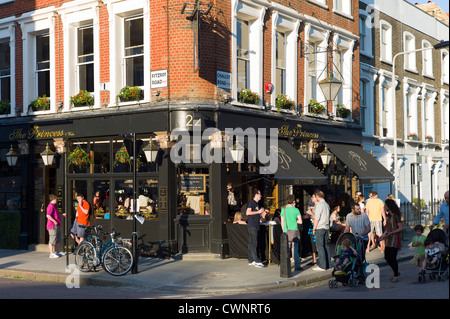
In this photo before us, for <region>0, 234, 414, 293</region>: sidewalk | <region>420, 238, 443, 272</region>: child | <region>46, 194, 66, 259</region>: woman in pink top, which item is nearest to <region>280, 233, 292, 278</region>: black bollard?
<region>0, 234, 414, 293</region>: sidewalk

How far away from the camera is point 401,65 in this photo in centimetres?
2798

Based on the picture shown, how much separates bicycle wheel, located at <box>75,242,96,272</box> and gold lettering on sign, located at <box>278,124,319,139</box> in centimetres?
749

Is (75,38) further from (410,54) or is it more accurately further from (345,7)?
(410,54)

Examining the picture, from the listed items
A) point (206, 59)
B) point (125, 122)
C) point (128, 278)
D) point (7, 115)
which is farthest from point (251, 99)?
point (7, 115)

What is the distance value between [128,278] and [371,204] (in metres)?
8.79

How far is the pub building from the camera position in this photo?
52.4ft

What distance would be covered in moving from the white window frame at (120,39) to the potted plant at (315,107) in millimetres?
6474

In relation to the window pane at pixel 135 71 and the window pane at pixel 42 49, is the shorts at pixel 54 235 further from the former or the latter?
the window pane at pixel 42 49

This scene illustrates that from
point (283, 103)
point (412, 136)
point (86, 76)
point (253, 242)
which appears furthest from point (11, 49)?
point (412, 136)

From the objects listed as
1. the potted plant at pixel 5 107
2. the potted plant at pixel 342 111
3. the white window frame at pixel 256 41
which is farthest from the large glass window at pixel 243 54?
the potted plant at pixel 5 107

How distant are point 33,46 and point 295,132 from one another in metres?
9.33

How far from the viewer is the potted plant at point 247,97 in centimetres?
1705

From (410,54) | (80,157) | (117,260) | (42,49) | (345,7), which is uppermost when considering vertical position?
(345,7)

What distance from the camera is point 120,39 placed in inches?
676
